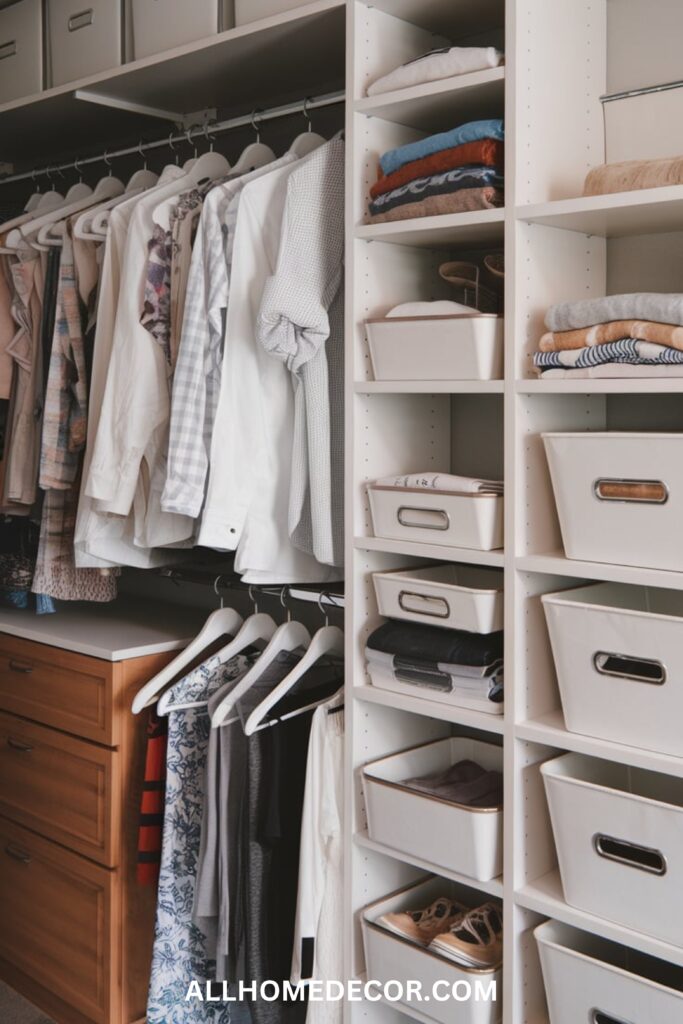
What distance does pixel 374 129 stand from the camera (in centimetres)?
202

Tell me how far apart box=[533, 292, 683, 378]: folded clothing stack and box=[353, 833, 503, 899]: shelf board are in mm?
856

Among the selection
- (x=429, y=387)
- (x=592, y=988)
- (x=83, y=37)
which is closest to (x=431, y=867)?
(x=592, y=988)

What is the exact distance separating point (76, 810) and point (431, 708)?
1.03 meters

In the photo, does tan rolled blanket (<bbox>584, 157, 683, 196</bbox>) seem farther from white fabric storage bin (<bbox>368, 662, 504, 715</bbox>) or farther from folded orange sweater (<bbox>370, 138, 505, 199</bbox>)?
white fabric storage bin (<bbox>368, 662, 504, 715</bbox>)

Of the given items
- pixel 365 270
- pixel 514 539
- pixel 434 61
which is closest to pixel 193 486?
pixel 365 270

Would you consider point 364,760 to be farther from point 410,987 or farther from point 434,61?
point 434,61

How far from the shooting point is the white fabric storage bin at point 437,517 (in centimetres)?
181

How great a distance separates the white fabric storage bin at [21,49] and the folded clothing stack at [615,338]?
5.46ft

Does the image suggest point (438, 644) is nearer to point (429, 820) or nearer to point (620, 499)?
point (429, 820)

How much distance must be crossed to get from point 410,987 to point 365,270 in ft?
4.30

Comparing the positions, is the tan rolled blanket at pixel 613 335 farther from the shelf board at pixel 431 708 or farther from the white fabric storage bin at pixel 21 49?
the white fabric storage bin at pixel 21 49

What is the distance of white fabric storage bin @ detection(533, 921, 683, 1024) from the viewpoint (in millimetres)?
1606

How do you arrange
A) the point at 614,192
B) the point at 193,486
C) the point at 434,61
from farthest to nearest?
the point at 193,486
the point at 434,61
the point at 614,192

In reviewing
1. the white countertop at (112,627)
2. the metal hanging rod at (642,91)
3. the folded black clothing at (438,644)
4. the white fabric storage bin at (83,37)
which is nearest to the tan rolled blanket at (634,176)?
the metal hanging rod at (642,91)
